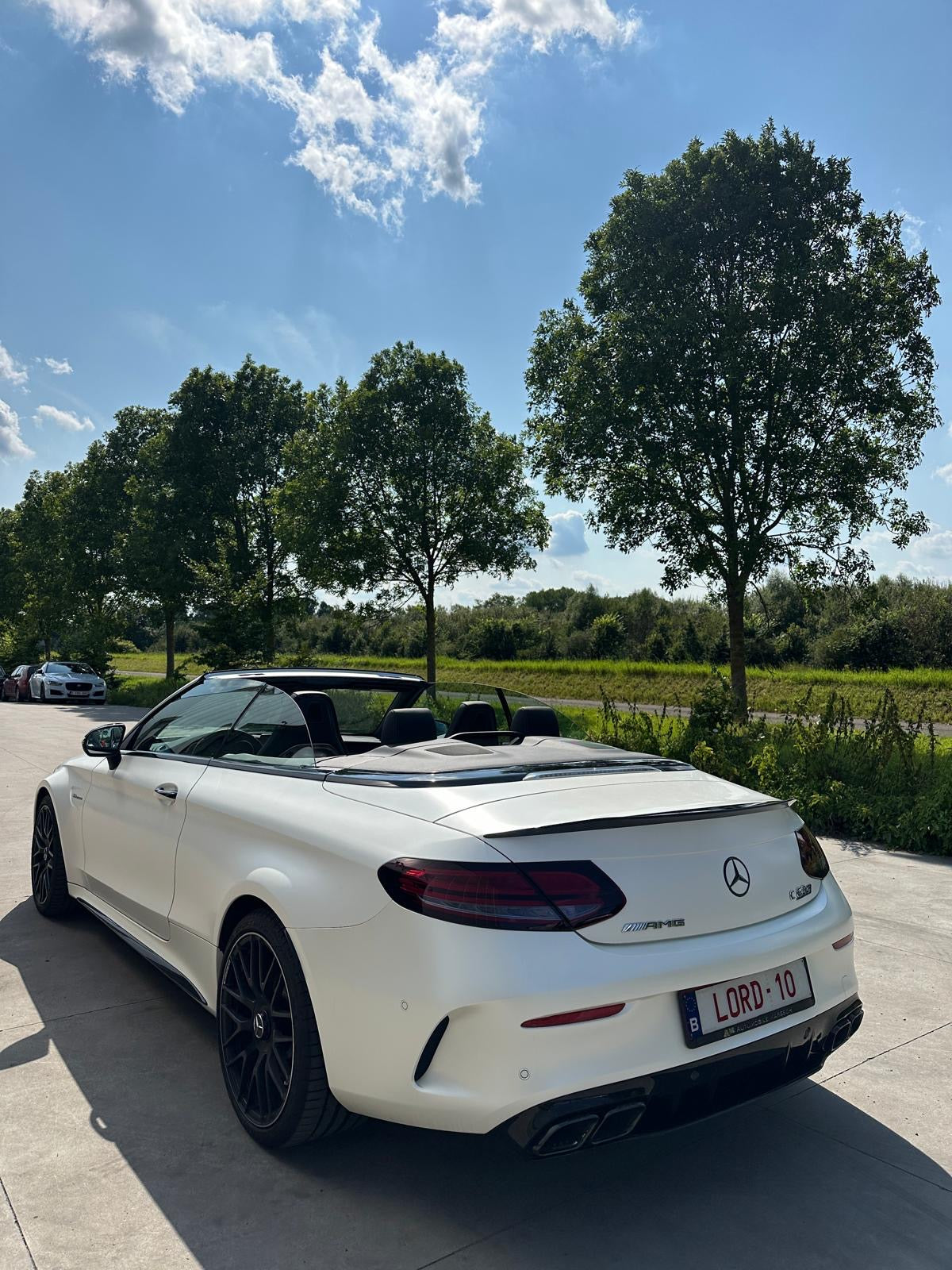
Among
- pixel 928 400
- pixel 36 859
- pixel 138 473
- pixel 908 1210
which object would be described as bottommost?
pixel 908 1210

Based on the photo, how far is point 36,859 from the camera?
550 centimetres

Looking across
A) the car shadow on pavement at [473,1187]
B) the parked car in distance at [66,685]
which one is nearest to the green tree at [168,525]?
the parked car in distance at [66,685]

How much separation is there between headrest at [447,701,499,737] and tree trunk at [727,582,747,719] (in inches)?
401

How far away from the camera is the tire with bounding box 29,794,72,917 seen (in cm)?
518

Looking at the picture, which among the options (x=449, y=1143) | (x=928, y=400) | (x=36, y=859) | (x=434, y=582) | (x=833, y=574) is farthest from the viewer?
(x=434, y=582)

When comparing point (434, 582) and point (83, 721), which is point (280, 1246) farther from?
point (83, 721)

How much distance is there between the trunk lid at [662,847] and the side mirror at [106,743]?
2.66 m

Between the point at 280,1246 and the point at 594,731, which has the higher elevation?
the point at 594,731

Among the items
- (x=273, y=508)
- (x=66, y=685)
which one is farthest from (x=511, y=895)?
(x=66, y=685)

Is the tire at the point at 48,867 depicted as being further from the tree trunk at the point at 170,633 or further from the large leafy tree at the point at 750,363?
the tree trunk at the point at 170,633

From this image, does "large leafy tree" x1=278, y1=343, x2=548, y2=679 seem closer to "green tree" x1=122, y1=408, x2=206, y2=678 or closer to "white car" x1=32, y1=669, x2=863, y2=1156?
"green tree" x1=122, y1=408, x2=206, y2=678

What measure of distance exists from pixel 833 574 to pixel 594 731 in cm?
Result: 502

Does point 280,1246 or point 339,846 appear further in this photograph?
point 339,846

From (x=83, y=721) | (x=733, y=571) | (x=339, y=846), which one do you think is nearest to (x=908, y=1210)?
(x=339, y=846)
